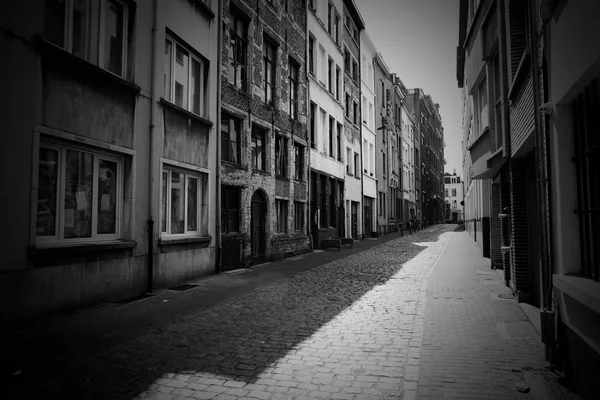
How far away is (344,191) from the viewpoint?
27.3 meters

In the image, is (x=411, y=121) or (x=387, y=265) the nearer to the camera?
(x=387, y=265)

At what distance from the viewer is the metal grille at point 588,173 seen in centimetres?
381

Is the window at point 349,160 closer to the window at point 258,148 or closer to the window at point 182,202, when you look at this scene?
the window at point 258,148

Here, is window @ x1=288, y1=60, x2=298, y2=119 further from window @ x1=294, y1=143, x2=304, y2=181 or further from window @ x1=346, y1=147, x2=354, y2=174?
window @ x1=346, y1=147, x2=354, y2=174

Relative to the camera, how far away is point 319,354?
5.33m

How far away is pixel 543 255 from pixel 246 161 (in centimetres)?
1125

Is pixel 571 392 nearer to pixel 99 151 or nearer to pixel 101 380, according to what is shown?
pixel 101 380

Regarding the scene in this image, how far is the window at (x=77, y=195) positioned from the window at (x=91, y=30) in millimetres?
1996

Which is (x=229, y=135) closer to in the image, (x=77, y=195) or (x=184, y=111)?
(x=184, y=111)

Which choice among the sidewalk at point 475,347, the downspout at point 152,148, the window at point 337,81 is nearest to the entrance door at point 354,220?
A: the window at point 337,81

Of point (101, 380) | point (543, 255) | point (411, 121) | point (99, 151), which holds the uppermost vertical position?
point (411, 121)

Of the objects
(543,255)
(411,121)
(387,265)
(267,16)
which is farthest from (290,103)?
(411,121)

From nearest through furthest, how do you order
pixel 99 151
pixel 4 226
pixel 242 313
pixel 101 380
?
pixel 101 380
pixel 4 226
pixel 242 313
pixel 99 151

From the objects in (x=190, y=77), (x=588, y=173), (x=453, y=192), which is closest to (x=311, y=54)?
(x=190, y=77)
